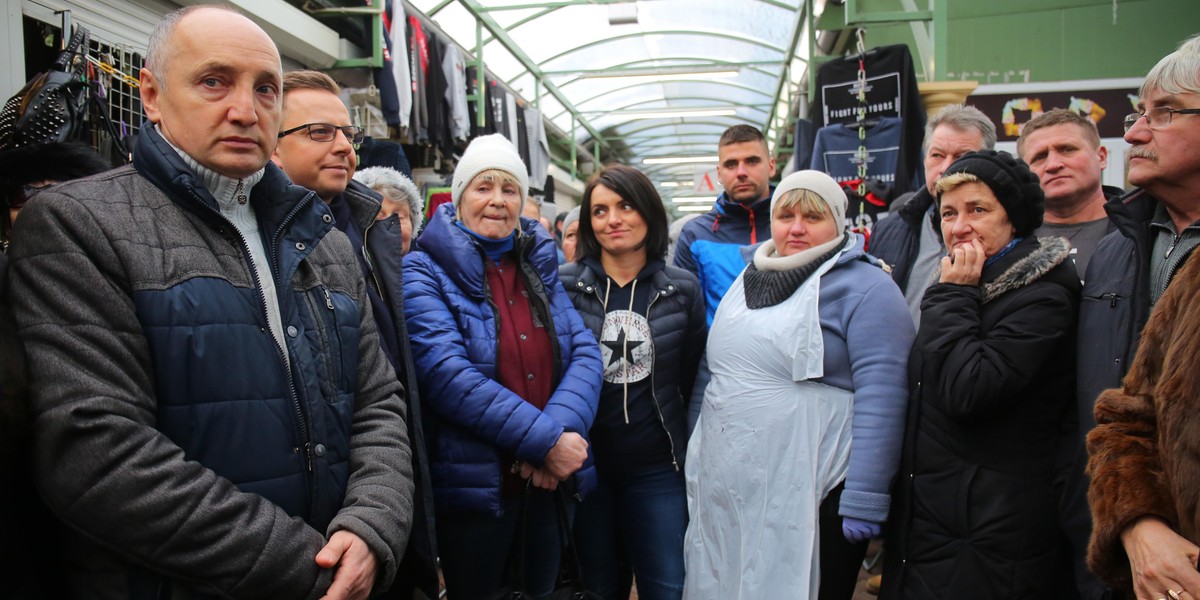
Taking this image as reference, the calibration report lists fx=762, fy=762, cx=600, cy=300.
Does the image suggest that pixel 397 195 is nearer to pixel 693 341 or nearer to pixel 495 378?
pixel 495 378

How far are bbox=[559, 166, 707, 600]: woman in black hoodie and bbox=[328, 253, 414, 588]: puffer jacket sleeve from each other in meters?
0.93

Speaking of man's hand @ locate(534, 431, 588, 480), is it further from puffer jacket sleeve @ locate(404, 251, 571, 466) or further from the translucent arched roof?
the translucent arched roof

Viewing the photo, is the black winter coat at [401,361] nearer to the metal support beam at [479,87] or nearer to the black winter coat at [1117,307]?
the black winter coat at [1117,307]

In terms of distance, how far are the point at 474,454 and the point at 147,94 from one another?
1.28 metres

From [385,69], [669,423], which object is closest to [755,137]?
[669,423]

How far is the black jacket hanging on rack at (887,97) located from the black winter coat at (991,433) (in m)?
3.54

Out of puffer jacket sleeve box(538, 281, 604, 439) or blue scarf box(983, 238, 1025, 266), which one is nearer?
blue scarf box(983, 238, 1025, 266)

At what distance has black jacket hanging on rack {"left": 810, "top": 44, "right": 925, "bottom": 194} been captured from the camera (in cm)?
554

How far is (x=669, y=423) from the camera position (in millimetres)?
2729

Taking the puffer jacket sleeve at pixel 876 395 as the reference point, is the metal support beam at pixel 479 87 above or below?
above

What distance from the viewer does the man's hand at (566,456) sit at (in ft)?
7.48

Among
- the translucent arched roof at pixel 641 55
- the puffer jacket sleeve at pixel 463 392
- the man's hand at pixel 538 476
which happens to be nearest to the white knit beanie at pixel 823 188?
the puffer jacket sleeve at pixel 463 392

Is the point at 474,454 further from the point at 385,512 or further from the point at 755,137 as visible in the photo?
the point at 755,137

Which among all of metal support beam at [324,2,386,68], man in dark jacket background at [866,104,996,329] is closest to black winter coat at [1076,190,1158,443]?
man in dark jacket background at [866,104,996,329]
